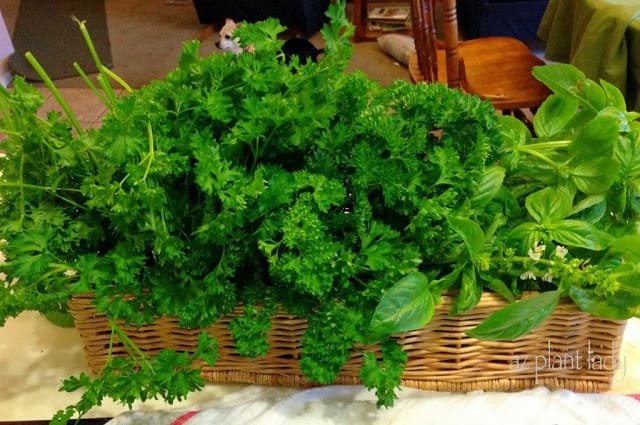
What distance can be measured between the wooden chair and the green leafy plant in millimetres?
1031

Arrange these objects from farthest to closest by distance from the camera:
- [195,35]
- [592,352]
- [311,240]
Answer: [195,35]
[592,352]
[311,240]

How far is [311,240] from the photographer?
568mm

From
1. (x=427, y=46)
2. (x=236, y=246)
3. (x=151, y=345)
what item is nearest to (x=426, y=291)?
(x=236, y=246)

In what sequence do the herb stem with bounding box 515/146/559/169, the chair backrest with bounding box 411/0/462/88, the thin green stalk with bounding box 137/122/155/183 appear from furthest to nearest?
the chair backrest with bounding box 411/0/462/88 < the herb stem with bounding box 515/146/559/169 < the thin green stalk with bounding box 137/122/155/183

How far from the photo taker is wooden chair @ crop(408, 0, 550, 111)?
1.64m

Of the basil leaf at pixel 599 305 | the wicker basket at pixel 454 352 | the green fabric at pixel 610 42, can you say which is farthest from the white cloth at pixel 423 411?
the green fabric at pixel 610 42

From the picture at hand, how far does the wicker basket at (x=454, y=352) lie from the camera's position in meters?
0.64

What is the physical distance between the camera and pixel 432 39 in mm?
1718

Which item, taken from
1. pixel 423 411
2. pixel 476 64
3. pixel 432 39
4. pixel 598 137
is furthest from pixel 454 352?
pixel 476 64

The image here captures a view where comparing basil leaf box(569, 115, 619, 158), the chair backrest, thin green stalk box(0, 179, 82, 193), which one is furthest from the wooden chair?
thin green stalk box(0, 179, 82, 193)

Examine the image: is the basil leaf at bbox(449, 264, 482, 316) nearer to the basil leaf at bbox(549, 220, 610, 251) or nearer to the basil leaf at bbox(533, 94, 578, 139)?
the basil leaf at bbox(549, 220, 610, 251)

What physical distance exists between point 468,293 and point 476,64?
5.14 ft

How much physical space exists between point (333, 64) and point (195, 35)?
10.6 ft

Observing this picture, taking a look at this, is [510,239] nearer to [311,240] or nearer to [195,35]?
[311,240]
